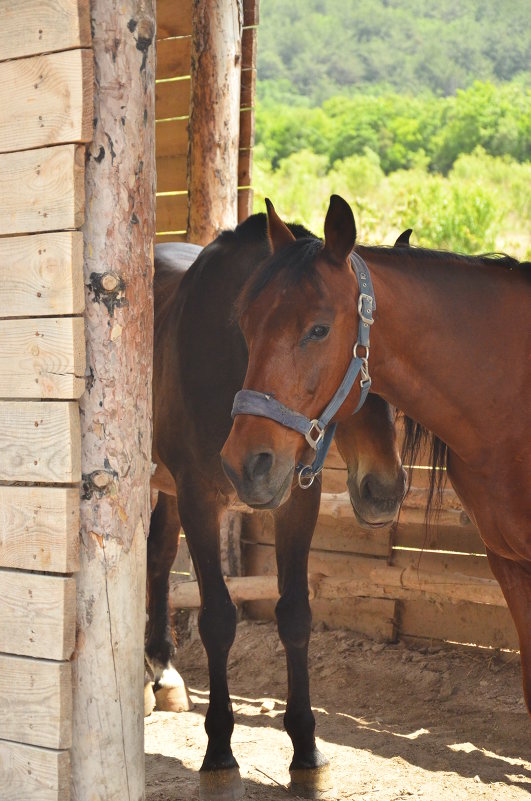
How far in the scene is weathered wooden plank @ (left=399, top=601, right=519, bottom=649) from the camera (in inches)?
171

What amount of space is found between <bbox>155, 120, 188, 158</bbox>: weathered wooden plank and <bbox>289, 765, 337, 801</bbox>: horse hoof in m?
3.49

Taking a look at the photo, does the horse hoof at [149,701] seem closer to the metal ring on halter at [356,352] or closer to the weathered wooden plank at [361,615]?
the weathered wooden plank at [361,615]

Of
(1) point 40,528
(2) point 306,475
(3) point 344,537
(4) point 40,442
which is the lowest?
(3) point 344,537

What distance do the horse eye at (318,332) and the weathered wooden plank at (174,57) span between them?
10.5 feet

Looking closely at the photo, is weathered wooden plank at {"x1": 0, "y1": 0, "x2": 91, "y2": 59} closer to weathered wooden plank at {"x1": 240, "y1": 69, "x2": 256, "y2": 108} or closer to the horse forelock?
the horse forelock

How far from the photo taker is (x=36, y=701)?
8.02 ft

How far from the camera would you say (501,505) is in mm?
2686

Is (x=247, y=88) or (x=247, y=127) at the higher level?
(x=247, y=88)

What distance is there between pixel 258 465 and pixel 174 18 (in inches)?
144

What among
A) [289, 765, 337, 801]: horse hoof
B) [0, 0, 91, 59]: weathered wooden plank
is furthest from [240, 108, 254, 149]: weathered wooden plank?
[289, 765, 337, 801]: horse hoof

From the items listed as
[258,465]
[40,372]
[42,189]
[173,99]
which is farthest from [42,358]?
[173,99]

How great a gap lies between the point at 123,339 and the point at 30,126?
66cm

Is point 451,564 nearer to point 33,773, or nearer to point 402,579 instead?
point 402,579

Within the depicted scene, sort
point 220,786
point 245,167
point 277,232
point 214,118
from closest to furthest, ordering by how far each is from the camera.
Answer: point 277,232, point 220,786, point 214,118, point 245,167
